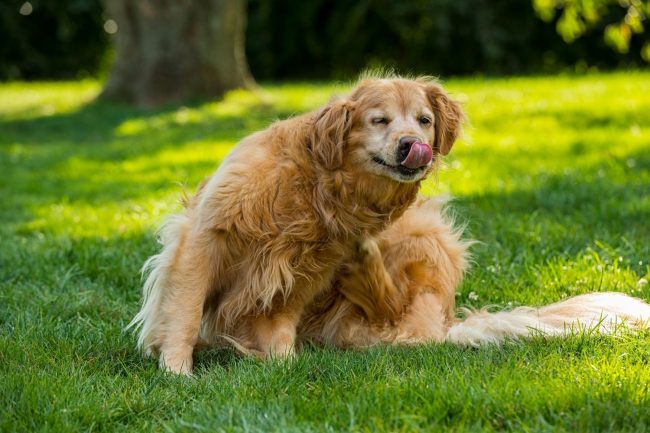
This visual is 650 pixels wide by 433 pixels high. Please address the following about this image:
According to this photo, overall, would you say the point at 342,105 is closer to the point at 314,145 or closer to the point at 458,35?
the point at 314,145

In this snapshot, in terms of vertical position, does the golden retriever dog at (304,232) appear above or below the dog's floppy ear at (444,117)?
below

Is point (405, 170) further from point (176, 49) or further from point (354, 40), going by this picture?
point (354, 40)

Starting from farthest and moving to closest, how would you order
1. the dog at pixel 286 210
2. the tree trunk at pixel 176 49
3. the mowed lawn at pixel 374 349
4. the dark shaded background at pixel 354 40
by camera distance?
the dark shaded background at pixel 354 40 → the tree trunk at pixel 176 49 → the dog at pixel 286 210 → the mowed lawn at pixel 374 349

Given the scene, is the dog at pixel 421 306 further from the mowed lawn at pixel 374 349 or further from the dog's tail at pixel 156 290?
the dog's tail at pixel 156 290

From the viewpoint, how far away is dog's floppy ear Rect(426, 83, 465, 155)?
4406 mm

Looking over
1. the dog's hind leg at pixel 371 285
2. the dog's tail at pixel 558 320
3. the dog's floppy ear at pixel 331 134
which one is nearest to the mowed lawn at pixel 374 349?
the dog's tail at pixel 558 320

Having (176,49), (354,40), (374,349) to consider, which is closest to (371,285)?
(374,349)

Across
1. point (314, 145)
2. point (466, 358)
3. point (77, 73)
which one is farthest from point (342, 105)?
point (77, 73)

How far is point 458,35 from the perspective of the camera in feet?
70.1

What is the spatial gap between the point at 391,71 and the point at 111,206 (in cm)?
362

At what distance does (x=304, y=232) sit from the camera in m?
4.15

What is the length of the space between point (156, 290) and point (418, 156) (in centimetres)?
136

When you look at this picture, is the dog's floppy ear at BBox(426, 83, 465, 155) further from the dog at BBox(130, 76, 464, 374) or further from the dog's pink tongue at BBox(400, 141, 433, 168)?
the dog's pink tongue at BBox(400, 141, 433, 168)

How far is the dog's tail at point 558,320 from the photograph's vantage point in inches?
161
